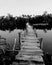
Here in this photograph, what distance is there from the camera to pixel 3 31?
74.5 ft

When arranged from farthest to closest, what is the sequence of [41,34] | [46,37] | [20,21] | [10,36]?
[20,21]
[41,34]
[46,37]
[10,36]

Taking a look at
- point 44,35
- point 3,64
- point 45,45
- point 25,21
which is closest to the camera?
point 3,64

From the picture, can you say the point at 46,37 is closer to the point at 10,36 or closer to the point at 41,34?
the point at 41,34

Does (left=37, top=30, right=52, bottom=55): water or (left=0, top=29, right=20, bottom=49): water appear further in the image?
(left=0, top=29, right=20, bottom=49): water

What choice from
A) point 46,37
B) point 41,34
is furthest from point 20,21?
point 46,37

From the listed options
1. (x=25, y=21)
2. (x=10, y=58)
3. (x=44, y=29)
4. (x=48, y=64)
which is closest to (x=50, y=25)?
(x=44, y=29)

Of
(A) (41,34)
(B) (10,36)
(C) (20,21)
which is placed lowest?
(B) (10,36)

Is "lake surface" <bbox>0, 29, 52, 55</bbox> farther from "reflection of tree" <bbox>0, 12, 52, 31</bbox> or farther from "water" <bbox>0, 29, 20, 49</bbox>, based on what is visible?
"reflection of tree" <bbox>0, 12, 52, 31</bbox>

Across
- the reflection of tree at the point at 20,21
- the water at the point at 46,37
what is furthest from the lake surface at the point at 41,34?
the reflection of tree at the point at 20,21

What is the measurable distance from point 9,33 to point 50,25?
849 cm

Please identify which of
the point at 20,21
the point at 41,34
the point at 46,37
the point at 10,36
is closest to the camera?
the point at 10,36

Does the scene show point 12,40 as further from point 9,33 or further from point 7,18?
point 7,18

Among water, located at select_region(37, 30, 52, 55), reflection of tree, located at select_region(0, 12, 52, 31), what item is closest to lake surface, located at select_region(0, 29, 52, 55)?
water, located at select_region(37, 30, 52, 55)

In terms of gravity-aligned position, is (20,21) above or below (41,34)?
above
